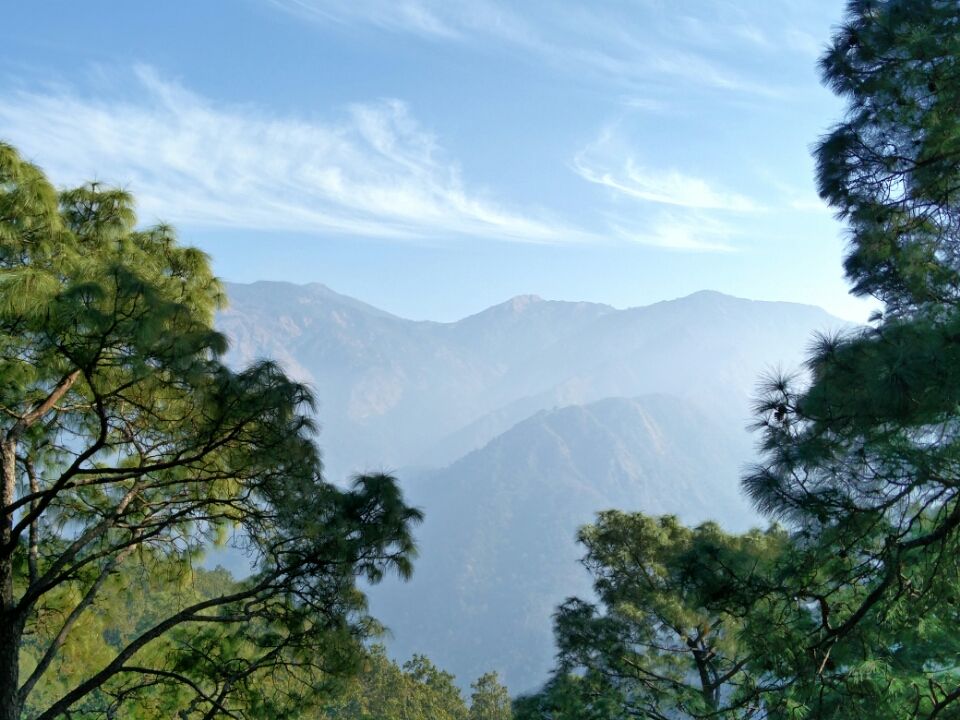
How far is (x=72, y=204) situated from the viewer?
586 cm

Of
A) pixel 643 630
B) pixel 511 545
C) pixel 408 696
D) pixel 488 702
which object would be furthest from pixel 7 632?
pixel 511 545

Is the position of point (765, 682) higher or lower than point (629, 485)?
lower

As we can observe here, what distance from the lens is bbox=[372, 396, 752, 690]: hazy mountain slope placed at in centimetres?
12781

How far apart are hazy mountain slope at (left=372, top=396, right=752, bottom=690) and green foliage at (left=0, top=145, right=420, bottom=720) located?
10363 cm

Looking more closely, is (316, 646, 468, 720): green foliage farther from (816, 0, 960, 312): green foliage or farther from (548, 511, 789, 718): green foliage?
(816, 0, 960, 312): green foliage

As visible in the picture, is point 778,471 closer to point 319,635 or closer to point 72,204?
point 319,635

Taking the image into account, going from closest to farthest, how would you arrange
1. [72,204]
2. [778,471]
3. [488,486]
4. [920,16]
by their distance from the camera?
[778,471] → [920,16] → [72,204] → [488,486]

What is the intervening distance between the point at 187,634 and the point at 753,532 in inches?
238

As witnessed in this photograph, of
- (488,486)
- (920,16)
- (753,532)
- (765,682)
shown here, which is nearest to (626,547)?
(753,532)

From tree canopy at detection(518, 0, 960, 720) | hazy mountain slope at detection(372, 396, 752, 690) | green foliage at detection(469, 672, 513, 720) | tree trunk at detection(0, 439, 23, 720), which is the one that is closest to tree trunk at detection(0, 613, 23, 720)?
tree trunk at detection(0, 439, 23, 720)

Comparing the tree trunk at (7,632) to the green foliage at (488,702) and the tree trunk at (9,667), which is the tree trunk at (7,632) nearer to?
the tree trunk at (9,667)

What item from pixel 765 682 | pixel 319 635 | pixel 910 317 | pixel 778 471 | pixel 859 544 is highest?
pixel 910 317

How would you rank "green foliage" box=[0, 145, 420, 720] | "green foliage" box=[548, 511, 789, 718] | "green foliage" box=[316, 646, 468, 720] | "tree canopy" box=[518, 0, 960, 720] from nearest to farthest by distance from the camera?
"tree canopy" box=[518, 0, 960, 720], "green foliage" box=[0, 145, 420, 720], "green foliage" box=[548, 511, 789, 718], "green foliage" box=[316, 646, 468, 720]

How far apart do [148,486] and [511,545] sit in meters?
166
